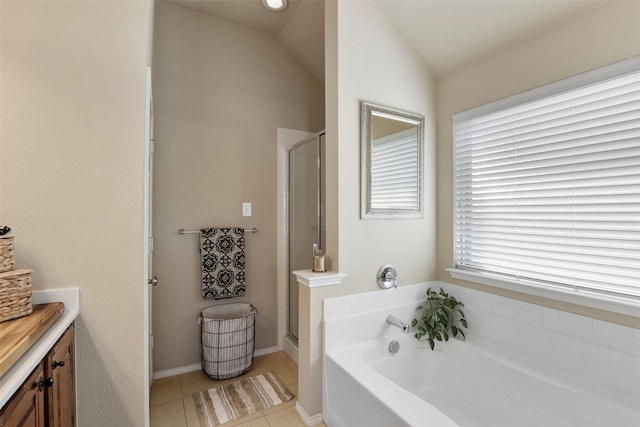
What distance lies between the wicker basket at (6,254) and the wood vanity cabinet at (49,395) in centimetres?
32

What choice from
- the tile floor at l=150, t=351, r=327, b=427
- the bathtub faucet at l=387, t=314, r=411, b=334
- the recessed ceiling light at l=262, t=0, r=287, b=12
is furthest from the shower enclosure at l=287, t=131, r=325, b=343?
the recessed ceiling light at l=262, t=0, r=287, b=12

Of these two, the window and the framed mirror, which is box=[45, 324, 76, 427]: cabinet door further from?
the window

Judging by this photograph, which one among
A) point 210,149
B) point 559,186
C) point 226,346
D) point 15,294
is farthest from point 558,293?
point 210,149

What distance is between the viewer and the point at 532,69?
1.74 m

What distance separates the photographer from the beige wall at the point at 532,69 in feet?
4.64

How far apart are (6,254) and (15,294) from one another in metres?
0.15

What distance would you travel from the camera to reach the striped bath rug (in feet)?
6.30

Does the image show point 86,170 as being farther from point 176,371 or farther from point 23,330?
point 176,371

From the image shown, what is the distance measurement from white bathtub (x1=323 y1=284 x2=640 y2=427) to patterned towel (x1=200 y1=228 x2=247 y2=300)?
3.57 ft

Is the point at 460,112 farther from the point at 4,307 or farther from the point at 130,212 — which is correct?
the point at 4,307

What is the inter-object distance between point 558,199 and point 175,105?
273 centimetres

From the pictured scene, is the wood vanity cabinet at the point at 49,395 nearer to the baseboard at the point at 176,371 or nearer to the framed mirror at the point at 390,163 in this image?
the baseboard at the point at 176,371

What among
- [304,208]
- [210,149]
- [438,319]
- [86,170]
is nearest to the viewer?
Result: [86,170]

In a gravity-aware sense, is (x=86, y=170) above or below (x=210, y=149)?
below
